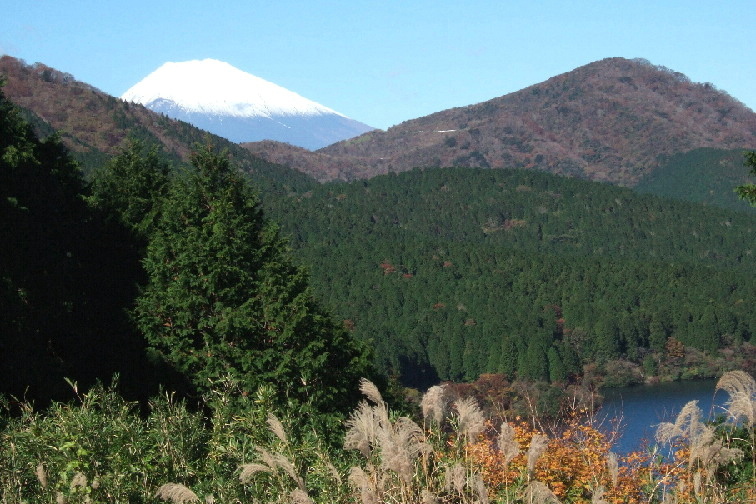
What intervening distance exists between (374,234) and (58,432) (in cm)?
18848

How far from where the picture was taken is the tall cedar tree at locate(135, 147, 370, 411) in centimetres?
2730

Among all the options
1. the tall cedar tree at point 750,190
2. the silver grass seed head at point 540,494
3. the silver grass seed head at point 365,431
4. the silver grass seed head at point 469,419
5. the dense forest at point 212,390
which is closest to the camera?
the silver grass seed head at point 540,494

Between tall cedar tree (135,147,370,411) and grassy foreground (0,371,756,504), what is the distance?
47.8 ft

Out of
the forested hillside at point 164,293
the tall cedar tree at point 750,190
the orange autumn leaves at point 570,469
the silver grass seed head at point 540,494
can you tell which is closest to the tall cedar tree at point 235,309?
the forested hillside at point 164,293

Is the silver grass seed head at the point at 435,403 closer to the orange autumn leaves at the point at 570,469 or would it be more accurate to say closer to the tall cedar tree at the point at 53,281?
the orange autumn leaves at the point at 570,469

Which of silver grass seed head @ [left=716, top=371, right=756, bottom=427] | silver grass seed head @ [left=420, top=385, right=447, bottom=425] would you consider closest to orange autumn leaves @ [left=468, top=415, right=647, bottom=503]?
silver grass seed head @ [left=420, top=385, right=447, bottom=425]

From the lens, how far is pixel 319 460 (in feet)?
32.6

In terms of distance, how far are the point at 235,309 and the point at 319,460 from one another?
19.1 meters

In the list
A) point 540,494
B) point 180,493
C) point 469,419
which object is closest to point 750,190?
point 469,419

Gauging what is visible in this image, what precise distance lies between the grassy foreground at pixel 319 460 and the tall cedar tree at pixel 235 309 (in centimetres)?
1457

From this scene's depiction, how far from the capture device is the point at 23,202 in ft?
88.1

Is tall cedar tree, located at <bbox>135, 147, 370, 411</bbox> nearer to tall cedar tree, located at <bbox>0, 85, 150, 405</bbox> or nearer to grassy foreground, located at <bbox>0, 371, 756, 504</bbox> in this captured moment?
tall cedar tree, located at <bbox>0, 85, 150, 405</bbox>

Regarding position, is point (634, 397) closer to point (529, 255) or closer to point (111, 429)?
point (529, 255)

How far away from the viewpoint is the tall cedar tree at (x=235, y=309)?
27.3 m
